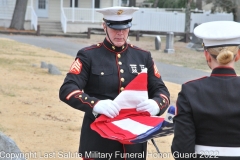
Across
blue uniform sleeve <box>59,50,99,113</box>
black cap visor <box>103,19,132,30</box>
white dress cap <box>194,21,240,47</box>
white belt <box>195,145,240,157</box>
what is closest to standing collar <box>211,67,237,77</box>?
white dress cap <box>194,21,240,47</box>

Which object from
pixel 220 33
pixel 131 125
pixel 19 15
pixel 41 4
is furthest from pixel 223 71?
pixel 41 4

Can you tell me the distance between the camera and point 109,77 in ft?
13.3

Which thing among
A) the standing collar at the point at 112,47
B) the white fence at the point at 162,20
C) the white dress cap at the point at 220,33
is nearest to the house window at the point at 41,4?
the white fence at the point at 162,20

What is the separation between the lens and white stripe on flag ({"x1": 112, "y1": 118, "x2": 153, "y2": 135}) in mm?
3672

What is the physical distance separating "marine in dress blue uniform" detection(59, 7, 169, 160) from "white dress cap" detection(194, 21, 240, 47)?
0.88 m

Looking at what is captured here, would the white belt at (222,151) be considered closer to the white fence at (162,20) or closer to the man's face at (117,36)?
the man's face at (117,36)

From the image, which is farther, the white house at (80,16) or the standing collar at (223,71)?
the white house at (80,16)

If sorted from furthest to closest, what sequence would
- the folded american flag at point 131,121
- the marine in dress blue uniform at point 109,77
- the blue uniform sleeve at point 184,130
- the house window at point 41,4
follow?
the house window at point 41,4, the marine in dress blue uniform at point 109,77, the folded american flag at point 131,121, the blue uniform sleeve at point 184,130

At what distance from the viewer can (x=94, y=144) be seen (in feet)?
13.2

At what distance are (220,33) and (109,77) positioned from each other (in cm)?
123

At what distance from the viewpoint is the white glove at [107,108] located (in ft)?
11.9

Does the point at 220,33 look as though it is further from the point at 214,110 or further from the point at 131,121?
the point at 131,121

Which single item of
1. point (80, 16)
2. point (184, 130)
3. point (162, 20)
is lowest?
point (162, 20)

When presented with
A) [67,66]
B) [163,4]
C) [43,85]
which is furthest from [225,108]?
[163,4]
